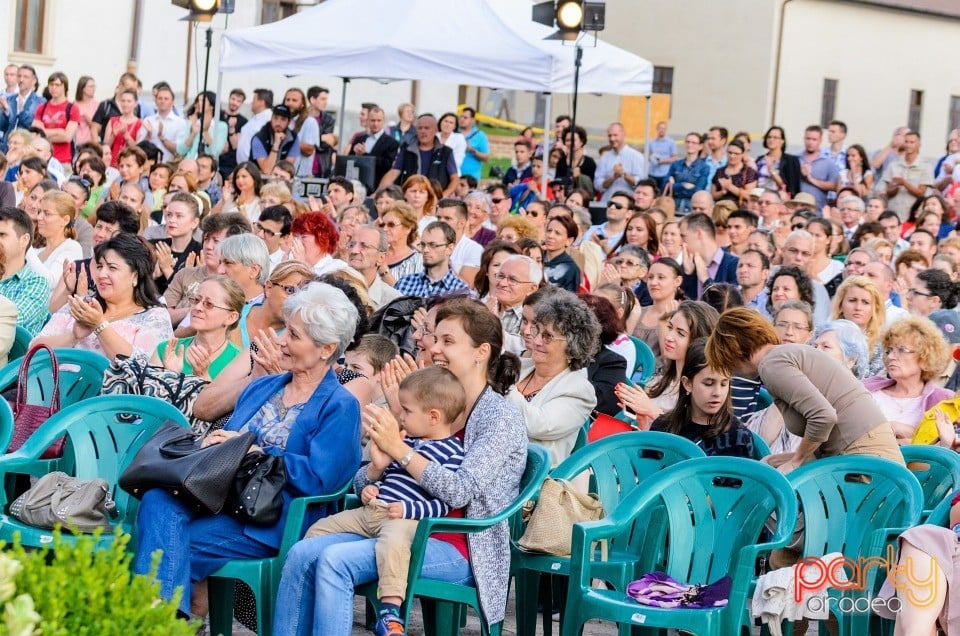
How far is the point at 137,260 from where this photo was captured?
277 inches

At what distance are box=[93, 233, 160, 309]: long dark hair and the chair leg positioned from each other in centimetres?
205

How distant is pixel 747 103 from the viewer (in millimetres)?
41000

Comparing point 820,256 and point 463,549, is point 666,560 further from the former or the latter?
point 820,256

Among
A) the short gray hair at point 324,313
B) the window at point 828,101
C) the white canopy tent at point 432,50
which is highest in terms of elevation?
the window at point 828,101

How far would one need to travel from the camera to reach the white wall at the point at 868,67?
41.3m

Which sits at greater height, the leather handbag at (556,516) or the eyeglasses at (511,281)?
the eyeglasses at (511,281)

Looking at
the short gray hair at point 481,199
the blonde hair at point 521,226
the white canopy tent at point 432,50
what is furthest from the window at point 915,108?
the blonde hair at point 521,226

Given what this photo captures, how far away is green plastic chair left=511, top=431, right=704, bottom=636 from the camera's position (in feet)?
17.9

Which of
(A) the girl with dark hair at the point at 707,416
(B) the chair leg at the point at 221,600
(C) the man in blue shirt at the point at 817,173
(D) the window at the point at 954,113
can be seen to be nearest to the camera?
(B) the chair leg at the point at 221,600

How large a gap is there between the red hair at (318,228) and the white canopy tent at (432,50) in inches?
242

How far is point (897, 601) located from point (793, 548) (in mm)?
464

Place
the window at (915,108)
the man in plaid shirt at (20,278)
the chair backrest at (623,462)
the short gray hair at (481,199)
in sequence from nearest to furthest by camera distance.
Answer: the chair backrest at (623,462)
the man in plaid shirt at (20,278)
the short gray hair at (481,199)
the window at (915,108)

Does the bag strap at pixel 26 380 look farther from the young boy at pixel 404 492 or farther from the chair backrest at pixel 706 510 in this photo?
the chair backrest at pixel 706 510

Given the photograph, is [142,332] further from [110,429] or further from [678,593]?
[678,593]
